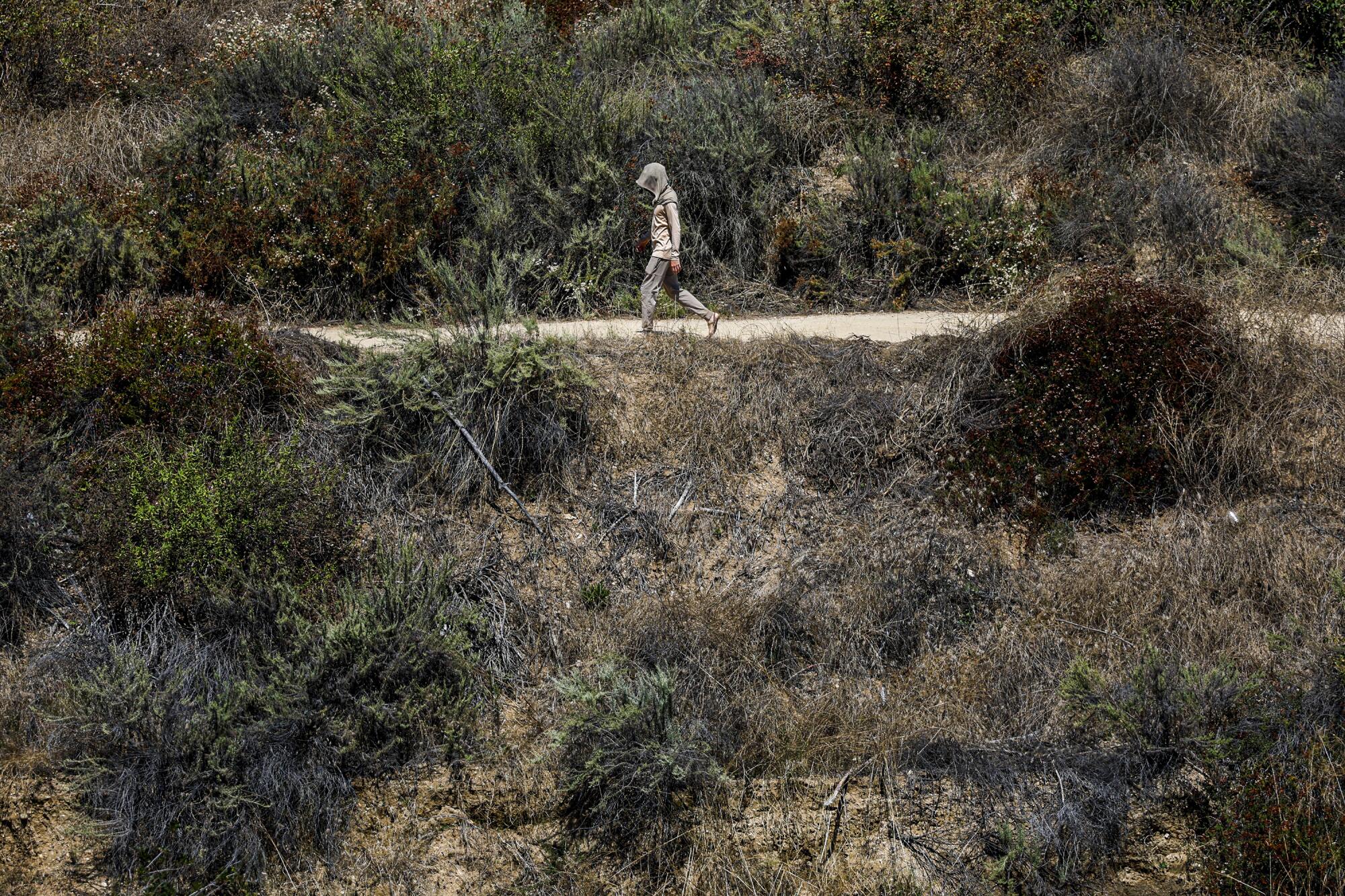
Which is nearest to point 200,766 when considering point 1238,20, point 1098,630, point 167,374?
Result: point 167,374

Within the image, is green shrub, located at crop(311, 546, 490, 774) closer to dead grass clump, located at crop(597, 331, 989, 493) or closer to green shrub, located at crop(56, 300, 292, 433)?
green shrub, located at crop(56, 300, 292, 433)

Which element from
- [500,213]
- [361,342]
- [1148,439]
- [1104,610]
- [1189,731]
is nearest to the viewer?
[1189,731]

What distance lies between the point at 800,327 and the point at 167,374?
5.13m

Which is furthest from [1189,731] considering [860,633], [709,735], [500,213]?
[500,213]

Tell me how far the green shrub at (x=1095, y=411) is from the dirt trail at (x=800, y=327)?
79 centimetres

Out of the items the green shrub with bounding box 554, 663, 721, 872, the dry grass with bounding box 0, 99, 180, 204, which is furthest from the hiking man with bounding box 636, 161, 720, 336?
the dry grass with bounding box 0, 99, 180, 204

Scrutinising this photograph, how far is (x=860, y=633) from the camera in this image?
8.59 meters

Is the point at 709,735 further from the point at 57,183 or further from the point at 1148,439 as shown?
the point at 57,183

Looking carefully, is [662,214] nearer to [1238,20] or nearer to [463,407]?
[463,407]

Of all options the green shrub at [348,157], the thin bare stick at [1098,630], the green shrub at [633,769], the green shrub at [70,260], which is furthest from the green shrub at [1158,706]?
the green shrub at [70,260]

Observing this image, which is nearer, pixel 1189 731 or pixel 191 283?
pixel 1189 731

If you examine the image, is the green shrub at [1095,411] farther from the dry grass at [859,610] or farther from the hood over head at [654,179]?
the hood over head at [654,179]

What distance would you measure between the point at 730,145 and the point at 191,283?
508 cm

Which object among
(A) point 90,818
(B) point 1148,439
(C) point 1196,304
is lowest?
(A) point 90,818
